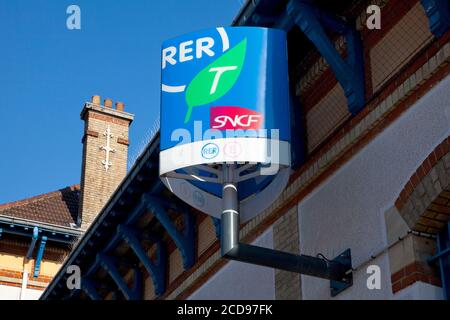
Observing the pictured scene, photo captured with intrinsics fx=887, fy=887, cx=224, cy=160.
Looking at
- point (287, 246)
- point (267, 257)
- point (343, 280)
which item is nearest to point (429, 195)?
point (343, 280)

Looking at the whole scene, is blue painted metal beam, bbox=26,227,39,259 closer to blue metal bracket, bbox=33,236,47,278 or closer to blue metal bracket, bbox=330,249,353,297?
blue metal bracket, bbox=33,236,47,278

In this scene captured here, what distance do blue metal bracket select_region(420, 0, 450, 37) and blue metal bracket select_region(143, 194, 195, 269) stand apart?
5991 mm

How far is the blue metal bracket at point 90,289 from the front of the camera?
16438 millimetres

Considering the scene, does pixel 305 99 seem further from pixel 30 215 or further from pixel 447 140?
pixel 30 215

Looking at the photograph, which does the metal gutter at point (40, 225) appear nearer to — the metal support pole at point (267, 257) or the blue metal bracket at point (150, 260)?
the blue metal bracket at point (150, 260)

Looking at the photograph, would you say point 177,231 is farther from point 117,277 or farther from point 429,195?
point 429,195

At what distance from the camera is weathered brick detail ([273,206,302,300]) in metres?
10.6

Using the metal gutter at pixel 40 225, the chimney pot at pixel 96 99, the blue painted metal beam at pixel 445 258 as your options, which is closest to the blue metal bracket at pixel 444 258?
the blue painted metal beam at pixel 445 258

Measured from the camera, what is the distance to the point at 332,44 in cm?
1079

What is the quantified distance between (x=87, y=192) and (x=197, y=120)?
16.8m

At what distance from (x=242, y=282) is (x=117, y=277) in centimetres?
421

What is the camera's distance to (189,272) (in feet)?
44.9

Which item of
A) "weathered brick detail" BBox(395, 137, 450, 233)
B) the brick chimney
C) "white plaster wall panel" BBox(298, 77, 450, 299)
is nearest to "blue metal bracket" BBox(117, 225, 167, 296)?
"white plaster wall panel" BBox(298, 77, 450, 299)

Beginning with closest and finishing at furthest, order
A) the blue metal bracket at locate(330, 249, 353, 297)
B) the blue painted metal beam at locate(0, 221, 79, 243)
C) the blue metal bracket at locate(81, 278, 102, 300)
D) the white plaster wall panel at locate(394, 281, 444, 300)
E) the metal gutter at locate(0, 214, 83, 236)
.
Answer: the white plaster wall panel at locate(394, 281, 444, 300)
the blue metal bracket at locate(330, 249, 353, 297)
the blue metal bracket at locate(81, 278, 102, 300)
the metal gutter at locate(0, 214, 83, 236)
the blue painted metal beam at locate(0, 221, 79, 243)
